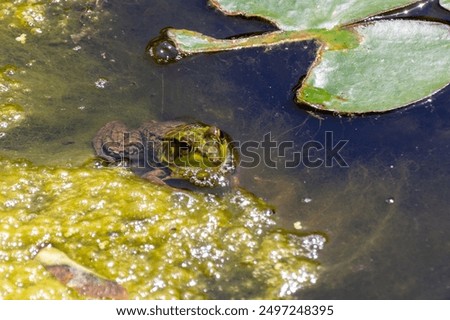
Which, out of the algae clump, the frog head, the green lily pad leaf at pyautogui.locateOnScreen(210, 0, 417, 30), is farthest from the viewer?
the green lily pad leaf at pyautogui.locateOnScreen(210, 0, 417, 30)

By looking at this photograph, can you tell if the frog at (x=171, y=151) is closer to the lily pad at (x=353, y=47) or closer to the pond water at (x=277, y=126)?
the pond water at (x=277, y=126)

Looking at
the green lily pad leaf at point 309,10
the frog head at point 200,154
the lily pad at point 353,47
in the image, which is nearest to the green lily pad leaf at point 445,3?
the lily pad at point 353,47

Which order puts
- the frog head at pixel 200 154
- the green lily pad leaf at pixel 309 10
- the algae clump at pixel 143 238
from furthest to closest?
the green lily pad leaf at pixel 309 10, the frog head at pixel 200 154, the algae clump at pixel 143 238

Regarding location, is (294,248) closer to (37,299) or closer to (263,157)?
(263,157)

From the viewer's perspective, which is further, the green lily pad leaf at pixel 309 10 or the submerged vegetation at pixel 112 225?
the green lily pad leaf at pixel 309 10

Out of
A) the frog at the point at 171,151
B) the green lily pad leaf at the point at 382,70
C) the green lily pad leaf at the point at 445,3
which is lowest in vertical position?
the frog at the point at 171,151

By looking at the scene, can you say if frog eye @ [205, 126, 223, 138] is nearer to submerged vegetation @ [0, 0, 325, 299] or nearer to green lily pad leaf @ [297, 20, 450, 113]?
submerged vegetation @ [0, 0, 325, 299]

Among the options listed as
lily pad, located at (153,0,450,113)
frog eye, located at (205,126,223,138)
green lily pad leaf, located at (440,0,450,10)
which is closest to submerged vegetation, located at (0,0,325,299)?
frog eye, located at (205,126,223,138)
